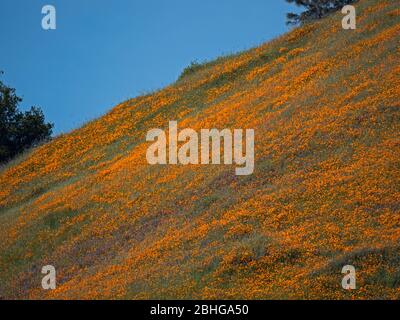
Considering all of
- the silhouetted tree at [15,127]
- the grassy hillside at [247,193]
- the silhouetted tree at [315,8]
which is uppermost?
the silhouetted tree at [315,8]

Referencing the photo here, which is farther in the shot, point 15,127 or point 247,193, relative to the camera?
point 15,127

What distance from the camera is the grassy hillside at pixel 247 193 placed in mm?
25703

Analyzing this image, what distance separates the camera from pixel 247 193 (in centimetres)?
3331

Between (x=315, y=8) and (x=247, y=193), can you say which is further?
(x=315, y=8)

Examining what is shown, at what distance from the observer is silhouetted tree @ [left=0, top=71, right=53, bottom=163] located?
2699 inches

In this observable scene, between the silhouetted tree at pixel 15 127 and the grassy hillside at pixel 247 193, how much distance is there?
11.8 metres

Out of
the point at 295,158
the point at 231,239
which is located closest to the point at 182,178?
the point at 295,158

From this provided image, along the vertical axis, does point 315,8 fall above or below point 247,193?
above

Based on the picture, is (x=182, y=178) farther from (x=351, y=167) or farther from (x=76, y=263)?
(x=351, y=167)

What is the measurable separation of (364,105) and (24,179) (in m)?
26.5

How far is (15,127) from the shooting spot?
69.1 metres

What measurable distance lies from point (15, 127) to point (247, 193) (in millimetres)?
41149

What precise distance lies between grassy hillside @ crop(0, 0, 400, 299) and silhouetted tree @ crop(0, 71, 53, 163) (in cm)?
1178

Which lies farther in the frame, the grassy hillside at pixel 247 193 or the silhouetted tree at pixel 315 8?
the silhouetted tree at pixel 315 8
